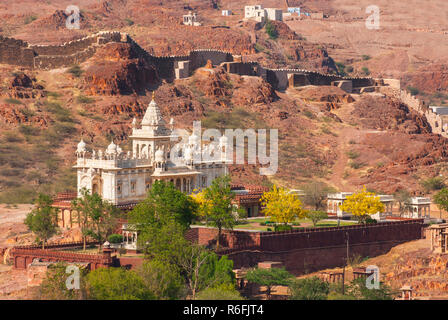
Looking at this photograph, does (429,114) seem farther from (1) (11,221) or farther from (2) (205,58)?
(1) (11,221)

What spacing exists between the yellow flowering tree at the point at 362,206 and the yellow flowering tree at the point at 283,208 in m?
4.60

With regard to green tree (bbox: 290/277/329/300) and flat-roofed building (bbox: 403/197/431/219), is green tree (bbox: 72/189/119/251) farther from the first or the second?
flat-roofed building (bbox: 403/197/431/219)

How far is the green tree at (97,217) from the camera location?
8138 centimetres

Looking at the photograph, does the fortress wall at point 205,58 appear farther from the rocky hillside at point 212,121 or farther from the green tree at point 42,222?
the green tree at point 42,222

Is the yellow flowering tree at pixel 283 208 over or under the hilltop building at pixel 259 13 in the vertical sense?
under

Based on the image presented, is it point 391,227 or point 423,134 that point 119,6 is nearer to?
point 423,134

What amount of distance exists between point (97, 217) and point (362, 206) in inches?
814

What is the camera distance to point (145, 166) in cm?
8931

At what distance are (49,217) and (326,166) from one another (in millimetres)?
44749

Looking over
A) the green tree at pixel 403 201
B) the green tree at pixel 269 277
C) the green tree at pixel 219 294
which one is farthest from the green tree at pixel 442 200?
the green tree at pixel 219 294

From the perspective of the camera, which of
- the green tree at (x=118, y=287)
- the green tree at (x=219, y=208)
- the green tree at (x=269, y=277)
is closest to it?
the green tree at (x=118, y=287)

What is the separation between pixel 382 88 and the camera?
153 m

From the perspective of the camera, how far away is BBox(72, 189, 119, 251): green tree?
8138 cm
